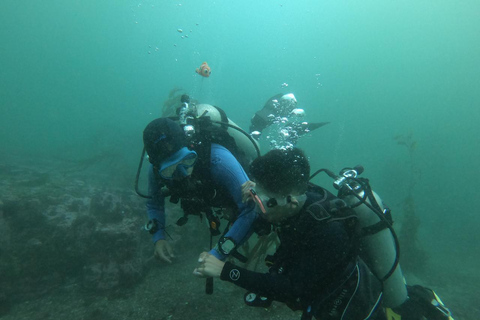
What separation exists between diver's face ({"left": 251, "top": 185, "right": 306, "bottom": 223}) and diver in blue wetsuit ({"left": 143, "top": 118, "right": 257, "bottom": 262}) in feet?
1.30

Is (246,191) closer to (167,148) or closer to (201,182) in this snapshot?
(201,182)

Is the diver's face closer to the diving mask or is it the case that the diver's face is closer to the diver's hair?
the diver's hair

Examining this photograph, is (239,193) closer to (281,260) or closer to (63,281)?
(281,260)

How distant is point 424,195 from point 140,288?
122 ft

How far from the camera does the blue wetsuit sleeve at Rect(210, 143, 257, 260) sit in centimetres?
235

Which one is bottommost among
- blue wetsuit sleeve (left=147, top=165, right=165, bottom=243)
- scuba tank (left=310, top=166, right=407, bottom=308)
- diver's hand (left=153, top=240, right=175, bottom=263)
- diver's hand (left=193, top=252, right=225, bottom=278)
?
diver's hand (left=153, top=240, right=175, bottom=263)

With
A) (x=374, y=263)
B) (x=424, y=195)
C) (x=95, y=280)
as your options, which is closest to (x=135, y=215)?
(x=95, y=280)

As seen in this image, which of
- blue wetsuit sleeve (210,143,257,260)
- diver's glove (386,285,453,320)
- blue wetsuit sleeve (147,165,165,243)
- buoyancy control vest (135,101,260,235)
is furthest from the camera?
blue wetsuit sleeve (147,165,165,243)

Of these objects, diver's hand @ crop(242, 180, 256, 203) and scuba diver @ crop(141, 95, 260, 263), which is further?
scuba diver @ crop(141, 95, 260, 263)

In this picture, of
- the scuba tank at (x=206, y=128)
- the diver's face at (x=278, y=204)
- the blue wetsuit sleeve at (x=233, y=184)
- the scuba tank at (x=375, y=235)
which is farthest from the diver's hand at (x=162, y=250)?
the scuba tank at (x=375, y=235)

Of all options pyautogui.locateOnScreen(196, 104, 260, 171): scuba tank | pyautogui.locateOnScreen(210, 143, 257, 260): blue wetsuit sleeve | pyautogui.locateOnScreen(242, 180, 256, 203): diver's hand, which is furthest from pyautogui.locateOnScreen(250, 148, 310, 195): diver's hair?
pyautogui.locateOnScreen(196, 104, 260, 171): scuba tank

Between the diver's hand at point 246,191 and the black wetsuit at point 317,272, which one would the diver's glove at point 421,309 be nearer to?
the black wetsuit at point 317,272

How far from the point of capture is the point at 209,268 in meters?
1.93

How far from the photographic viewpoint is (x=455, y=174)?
4419 centimetres
